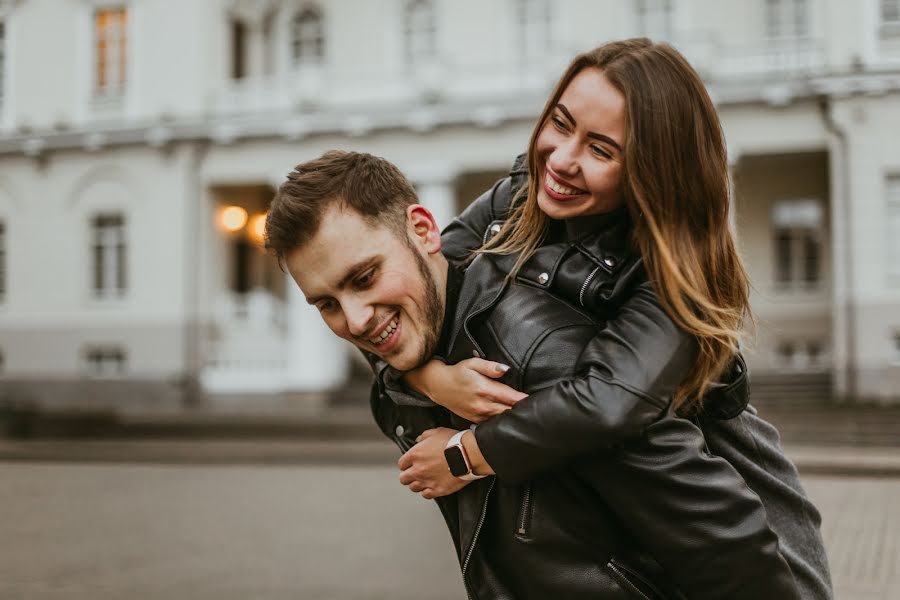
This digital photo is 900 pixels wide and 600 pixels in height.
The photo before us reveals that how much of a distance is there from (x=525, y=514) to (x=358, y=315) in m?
0.47

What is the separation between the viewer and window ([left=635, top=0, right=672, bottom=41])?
2231 cm

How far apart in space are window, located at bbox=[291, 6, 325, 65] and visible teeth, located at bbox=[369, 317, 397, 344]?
2450 cm

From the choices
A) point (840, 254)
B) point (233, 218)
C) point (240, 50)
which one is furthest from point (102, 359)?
point (840, 254)

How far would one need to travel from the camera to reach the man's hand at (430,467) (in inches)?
77.7

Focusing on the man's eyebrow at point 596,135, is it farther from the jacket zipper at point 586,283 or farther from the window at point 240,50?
the window at point 240,50

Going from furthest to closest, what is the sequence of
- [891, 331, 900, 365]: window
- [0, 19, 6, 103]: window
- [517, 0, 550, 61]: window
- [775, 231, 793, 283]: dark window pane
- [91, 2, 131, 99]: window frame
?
[0, 19, 6, 103]: window
[91, 2, 131, 99]: window frame
[517, 0, 550, 61]: window
[775, 231, 793, 283]: dark window pane
[891, 331, 900, 365]: window

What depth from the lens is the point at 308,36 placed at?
25625 millimetres

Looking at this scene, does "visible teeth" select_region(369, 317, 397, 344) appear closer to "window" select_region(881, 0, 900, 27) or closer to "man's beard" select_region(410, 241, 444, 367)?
"man's beard" select_region(410, 241, 444, 367)

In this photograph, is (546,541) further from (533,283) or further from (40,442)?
(40,442)

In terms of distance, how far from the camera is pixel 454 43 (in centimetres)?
2358

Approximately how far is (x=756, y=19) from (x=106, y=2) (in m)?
15.5

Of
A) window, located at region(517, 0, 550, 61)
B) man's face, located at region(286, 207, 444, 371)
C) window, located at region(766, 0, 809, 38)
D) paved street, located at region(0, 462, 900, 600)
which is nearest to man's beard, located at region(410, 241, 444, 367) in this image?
man's face, located at region(286, 207, 444, 371)

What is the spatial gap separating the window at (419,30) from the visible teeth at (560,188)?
22642 millimetres

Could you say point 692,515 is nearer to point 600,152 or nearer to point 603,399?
point 603,399
